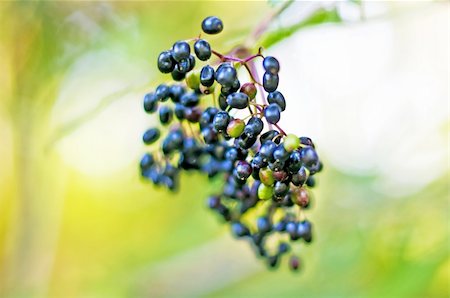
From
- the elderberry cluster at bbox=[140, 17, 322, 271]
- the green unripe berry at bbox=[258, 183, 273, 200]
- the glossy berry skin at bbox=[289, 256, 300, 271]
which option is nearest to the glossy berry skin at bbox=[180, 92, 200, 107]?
the elderberry cluster at bbox=[140, 17, 322, 271]

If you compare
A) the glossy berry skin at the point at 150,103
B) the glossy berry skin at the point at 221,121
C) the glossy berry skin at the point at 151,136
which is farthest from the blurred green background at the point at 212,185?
the glossy berry skin at the point at 221,121

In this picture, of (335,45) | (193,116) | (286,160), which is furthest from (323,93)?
(286,160)

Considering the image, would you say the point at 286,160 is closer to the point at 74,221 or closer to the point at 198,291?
the point at 198,291

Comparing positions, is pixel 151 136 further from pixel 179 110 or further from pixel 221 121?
pixel 221 121

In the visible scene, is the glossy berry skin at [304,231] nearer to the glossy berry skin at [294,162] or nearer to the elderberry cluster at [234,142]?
the elderberry cluster at [234,142]

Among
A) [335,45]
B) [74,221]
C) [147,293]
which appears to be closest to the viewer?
[335,45]

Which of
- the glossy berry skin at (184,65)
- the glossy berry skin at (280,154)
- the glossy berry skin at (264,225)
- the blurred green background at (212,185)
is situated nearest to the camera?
the glossy berry skin at (280,154)
